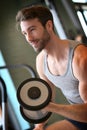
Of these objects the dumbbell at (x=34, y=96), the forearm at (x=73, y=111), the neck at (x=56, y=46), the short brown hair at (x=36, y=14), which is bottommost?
the forearm at (x=73, y=111)

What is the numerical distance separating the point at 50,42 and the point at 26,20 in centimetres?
22

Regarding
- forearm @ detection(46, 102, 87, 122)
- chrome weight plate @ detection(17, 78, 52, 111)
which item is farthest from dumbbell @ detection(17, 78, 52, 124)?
forearm @ detection(46, 102, 87, 122)

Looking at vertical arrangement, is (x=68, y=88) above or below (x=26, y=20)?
below

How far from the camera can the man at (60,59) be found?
174cm

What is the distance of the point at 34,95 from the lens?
61.5 inches

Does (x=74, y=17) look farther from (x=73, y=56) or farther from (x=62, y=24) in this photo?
(x=73, y=56)

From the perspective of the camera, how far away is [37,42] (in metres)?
1.85

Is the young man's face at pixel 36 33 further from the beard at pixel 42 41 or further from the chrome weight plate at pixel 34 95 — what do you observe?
the chrome weight plate at pixel 34 95

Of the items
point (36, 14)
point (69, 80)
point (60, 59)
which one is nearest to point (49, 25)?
point (36, 14)

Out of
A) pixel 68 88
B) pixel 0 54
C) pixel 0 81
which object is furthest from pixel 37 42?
pixel 0 54

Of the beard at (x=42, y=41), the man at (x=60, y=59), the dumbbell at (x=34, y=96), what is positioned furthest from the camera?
the beard at (x=42, y=41)

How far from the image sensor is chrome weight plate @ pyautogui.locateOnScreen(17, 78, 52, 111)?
4.95ft

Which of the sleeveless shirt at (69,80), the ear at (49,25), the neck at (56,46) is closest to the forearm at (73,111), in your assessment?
the sleeveless shirt at (69,80)

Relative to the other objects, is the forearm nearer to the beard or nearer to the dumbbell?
the dumbbell
